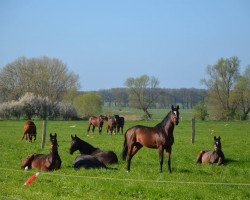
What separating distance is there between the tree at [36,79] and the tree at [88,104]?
3.49 metres

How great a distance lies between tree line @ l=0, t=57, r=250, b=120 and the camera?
258 feet

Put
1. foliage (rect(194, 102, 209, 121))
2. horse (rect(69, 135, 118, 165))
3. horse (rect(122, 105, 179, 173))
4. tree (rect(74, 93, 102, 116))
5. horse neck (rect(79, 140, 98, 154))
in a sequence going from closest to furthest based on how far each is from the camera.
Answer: horse (rect(122, 105, 179, 173)) < horse (rect(69, 135, 118, 165)) < horse neck (rect(79, 140, 98, 154)) < foliage (rect(194, 102, 209, 121)) < tree (rect(74, 93, 102, 116))

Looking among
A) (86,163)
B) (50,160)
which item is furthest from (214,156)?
(50,160)

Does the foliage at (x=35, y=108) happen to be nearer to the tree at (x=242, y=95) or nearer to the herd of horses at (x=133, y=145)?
the tree at (x=242, y=95)

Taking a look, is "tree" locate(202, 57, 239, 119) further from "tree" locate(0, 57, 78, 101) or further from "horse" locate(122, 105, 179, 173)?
"horse" locate(122, 105, 179, 173)

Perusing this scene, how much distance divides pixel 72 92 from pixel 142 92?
685 inches

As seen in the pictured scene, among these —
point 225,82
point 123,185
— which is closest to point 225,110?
point 225,82

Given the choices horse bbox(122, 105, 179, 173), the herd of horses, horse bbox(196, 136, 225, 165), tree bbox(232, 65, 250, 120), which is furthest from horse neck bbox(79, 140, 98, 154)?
tree bbox(232, 65, 250, 120)

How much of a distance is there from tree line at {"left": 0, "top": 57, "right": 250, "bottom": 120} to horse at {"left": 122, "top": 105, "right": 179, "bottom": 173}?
6214 cm

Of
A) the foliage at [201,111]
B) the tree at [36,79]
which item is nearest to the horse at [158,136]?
the foliage at [201,111]

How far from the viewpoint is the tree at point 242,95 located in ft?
261

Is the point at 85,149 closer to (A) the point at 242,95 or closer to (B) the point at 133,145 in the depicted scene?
(B) the point at 133,145

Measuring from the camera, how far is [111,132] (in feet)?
118

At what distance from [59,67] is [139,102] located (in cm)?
1969
